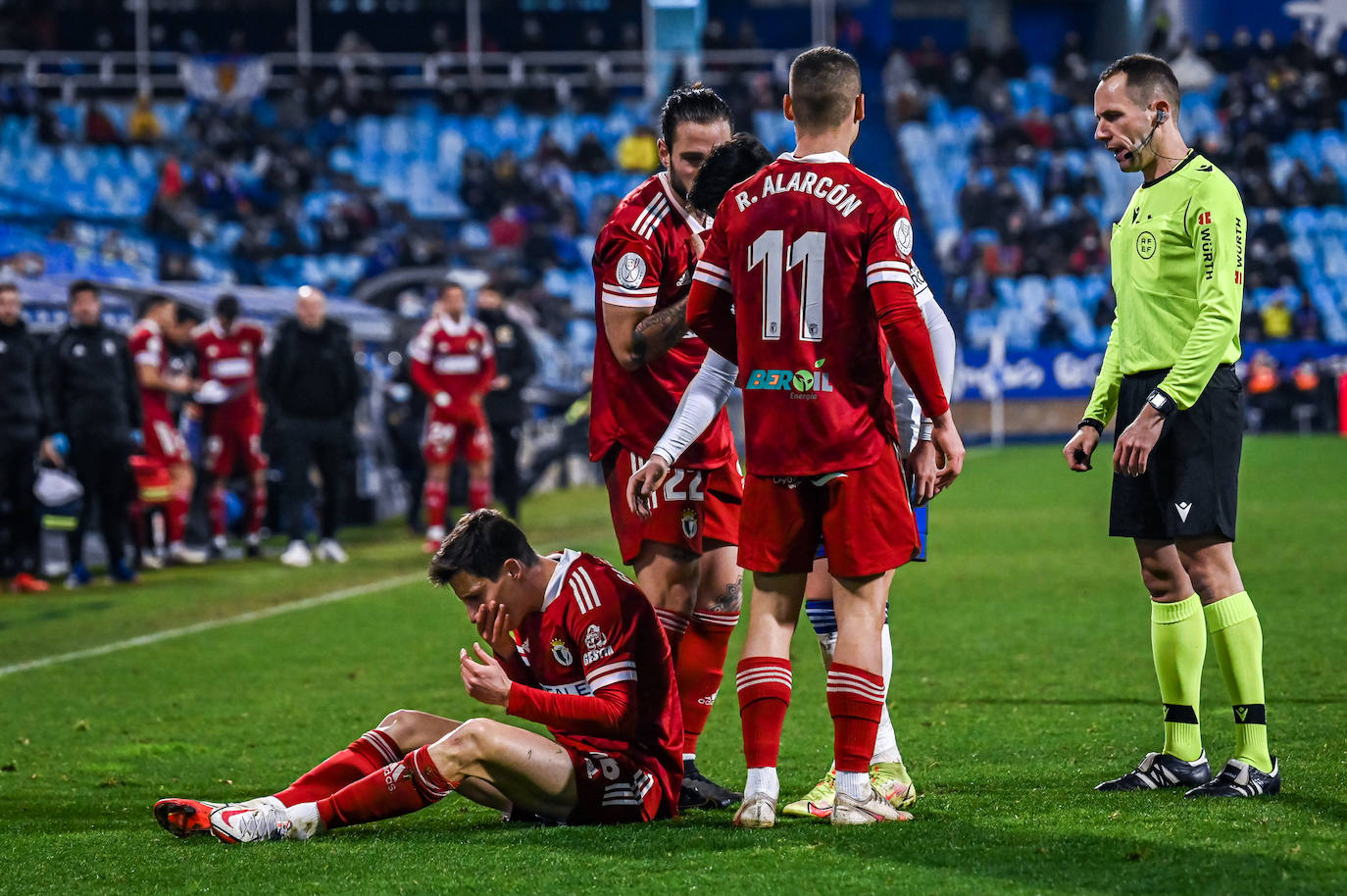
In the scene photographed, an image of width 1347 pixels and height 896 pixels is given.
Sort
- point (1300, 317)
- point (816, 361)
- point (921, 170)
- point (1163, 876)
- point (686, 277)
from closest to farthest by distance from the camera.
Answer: point (1163, 876), point (816, 361), point (686, 277), point (1300, 317), point (921, 170)

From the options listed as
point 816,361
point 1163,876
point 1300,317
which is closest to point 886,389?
point 816,361

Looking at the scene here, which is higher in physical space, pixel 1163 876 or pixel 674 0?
pixel 674 0

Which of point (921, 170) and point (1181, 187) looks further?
point (921, 170)

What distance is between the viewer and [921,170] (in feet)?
110

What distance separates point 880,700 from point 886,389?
85 centimetres

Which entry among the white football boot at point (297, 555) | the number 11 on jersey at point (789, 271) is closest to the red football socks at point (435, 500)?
the white football boot at point (297, 555)

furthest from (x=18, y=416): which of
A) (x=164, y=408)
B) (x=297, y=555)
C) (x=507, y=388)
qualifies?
(x=507, y=388)

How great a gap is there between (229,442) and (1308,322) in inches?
813

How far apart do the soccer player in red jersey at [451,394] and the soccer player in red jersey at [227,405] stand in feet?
4.81

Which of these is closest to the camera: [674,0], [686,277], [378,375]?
[686,277]

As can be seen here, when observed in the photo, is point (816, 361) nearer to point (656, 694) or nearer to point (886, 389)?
point (886, 389)

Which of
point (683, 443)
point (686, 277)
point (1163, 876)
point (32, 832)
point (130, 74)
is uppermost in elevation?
point (130, 74)

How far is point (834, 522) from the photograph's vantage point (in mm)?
4363

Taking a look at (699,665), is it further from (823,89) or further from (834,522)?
(823,89)
